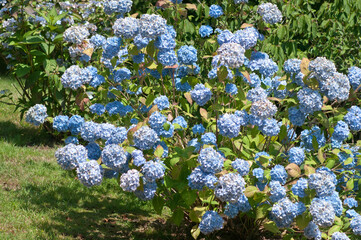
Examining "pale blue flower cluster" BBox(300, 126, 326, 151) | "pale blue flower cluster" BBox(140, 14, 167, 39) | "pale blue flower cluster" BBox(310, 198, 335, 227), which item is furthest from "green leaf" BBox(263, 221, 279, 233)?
"pale blue flower cluster" BBox(140, 14, 167, 39)

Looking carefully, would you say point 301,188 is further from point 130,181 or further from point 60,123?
point 60,123

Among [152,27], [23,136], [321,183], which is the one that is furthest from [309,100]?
[23,136]

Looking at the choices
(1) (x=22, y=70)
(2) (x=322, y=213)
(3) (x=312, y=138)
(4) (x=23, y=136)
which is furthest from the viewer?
(4) (x=23, y=136)

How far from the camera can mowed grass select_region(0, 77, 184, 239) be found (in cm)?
398

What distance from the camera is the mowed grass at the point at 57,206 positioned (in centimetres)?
398

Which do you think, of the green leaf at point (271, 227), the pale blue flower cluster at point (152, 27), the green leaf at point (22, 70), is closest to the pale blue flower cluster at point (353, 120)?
the green leaf at point (271, 227)

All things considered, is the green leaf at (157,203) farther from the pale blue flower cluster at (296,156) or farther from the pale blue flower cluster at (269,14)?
the pale blue flower cluster at (269,14)

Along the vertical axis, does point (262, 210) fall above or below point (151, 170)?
below

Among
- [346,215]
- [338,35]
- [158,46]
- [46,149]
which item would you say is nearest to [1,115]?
[46,149]

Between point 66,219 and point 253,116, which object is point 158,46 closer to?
point 253,116

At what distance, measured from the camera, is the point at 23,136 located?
6082mm

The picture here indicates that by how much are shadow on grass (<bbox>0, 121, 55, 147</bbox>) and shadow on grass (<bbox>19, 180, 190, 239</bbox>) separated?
129 cm

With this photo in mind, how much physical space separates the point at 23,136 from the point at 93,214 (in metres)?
2.12

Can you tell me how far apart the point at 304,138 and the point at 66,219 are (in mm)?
2177
